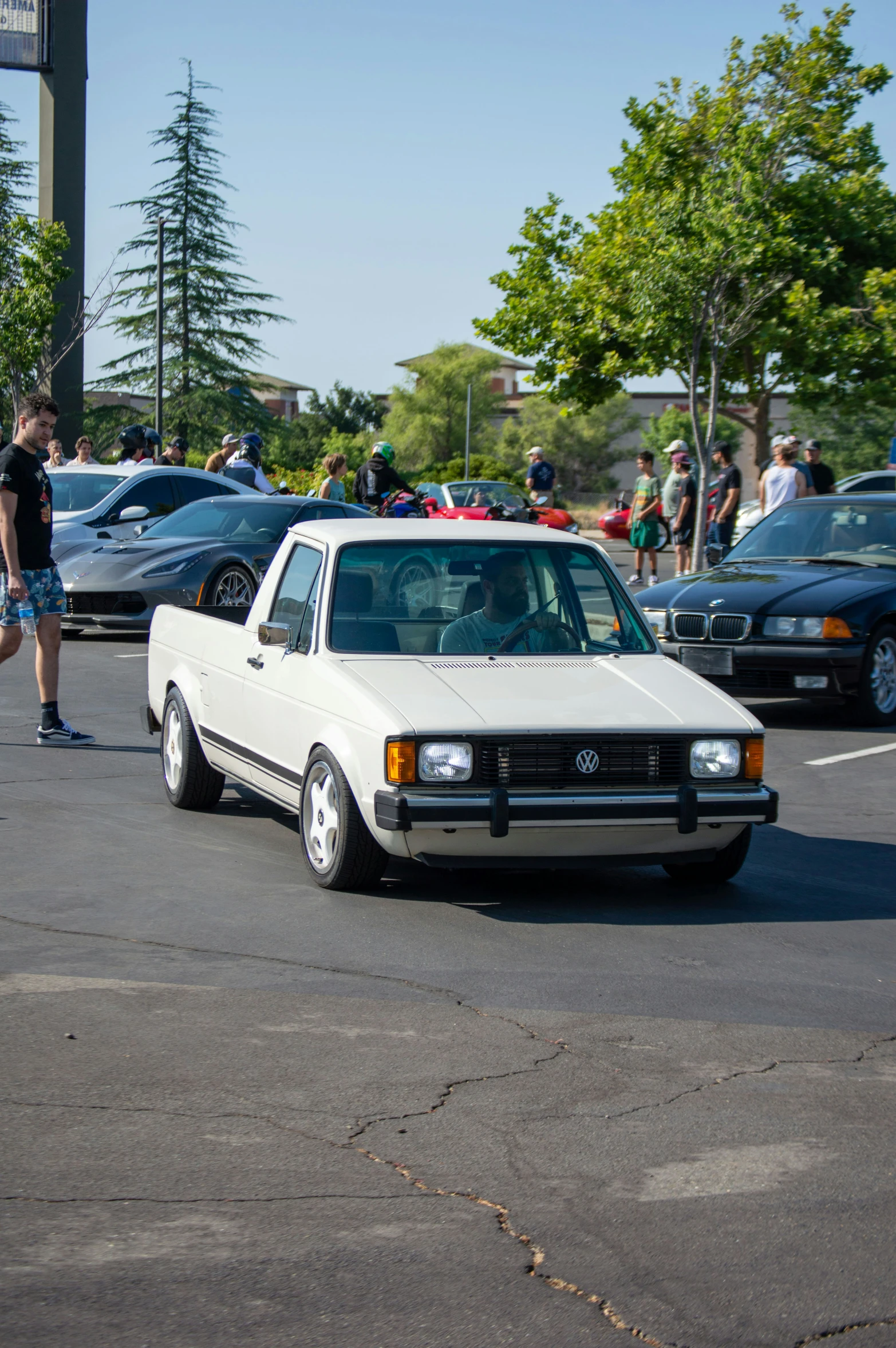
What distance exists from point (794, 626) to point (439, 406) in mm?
76987

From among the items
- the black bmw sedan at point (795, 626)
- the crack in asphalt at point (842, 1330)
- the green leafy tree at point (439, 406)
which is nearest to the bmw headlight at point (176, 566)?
the black bmw sedan at point (795, 626)

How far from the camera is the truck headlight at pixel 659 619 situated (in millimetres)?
11219

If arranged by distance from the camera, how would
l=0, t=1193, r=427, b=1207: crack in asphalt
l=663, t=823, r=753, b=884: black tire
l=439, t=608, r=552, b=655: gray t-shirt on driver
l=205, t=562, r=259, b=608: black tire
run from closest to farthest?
l=0, t=1193, r=427, b=1207: crack in asphalt < l=663, t=823, r=753, b=884: black tire < l=439, t=608, r=552, b=655: gray t-shirt on driver < l=205, t=562, r=259, b=608: black tire

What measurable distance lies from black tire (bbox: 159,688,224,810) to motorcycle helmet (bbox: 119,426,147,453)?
13.2 m

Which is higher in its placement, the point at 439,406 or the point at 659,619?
the point at 439,406

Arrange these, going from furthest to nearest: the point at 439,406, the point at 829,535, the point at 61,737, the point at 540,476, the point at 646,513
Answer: the point at 439,406
the point at 540,476
the point at 646,513
the point at 829,535
the point at 61,737

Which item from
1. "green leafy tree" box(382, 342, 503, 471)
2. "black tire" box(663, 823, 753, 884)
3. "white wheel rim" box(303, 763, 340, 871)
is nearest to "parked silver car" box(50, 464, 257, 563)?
"white wheel rim" box(303, 763, 340, 871)

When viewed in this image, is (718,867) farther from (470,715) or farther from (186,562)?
(186,562)

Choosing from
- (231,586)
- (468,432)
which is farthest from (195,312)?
(231,586)

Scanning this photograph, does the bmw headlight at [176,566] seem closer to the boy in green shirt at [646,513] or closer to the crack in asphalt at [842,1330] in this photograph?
the boy in green shirt at [646,513]

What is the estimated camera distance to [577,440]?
295 ft

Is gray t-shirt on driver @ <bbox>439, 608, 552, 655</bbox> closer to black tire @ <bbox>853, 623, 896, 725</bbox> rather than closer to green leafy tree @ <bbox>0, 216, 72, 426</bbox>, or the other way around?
black tire @ <bbox>853, 623, 896, 725</bbox>

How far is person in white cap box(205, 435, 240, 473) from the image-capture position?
19.8 m

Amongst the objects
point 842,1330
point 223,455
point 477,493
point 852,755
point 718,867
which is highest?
point 477,493
